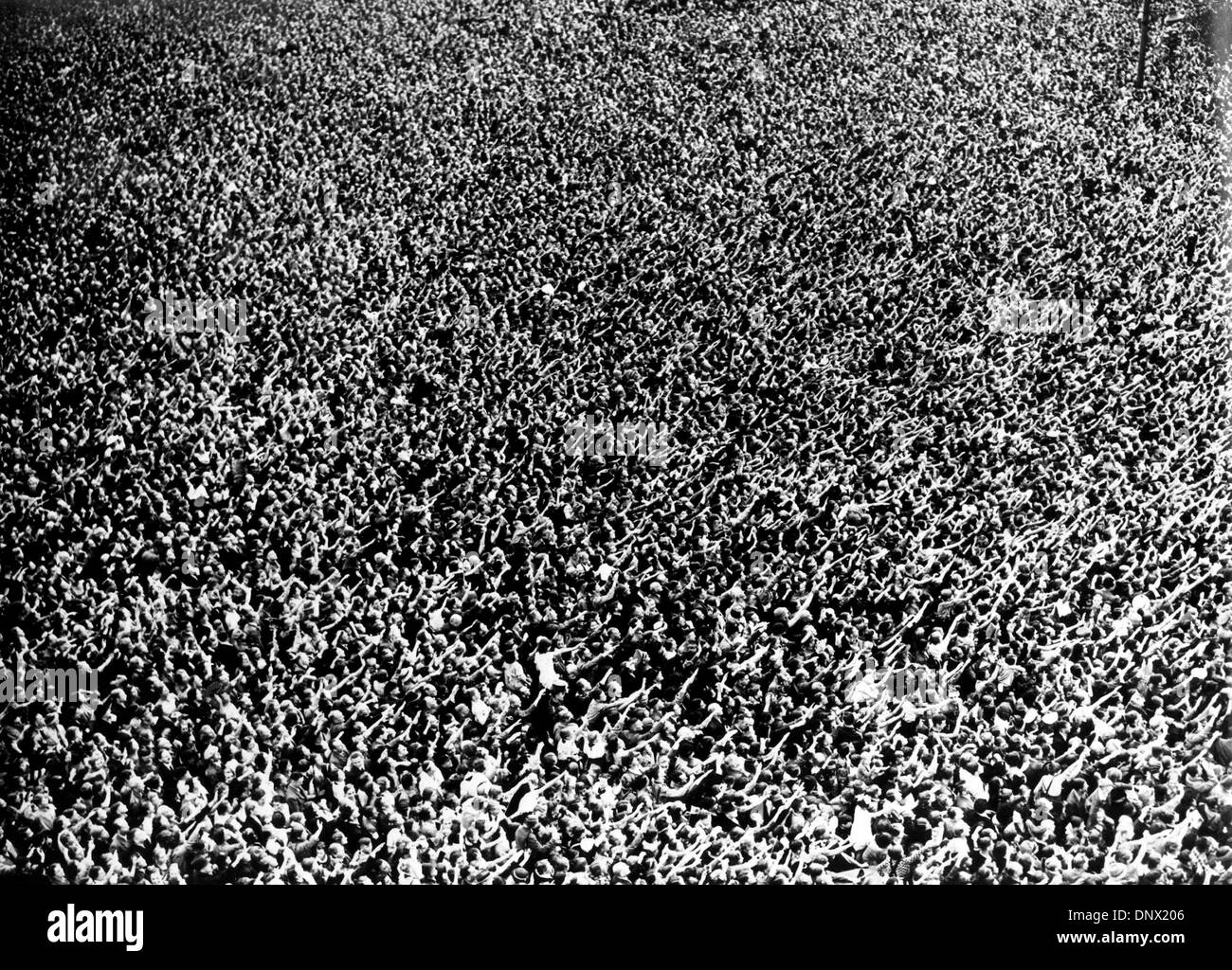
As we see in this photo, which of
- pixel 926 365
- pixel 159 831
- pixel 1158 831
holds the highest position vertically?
pixel 926 365

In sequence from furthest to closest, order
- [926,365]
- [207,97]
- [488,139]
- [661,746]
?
[488,139], [207,97], [926,365], [661,746]

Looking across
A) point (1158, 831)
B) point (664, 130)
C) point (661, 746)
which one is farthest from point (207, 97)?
point (1158, 831)

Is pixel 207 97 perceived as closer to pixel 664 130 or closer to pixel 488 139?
pixel 488 139

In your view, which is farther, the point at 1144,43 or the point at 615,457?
the point at 1144,43

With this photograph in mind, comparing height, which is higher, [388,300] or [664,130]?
[664,130]

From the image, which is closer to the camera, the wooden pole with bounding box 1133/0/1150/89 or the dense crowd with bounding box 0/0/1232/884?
the dense crowd with bounding box 0/0/1232/884
